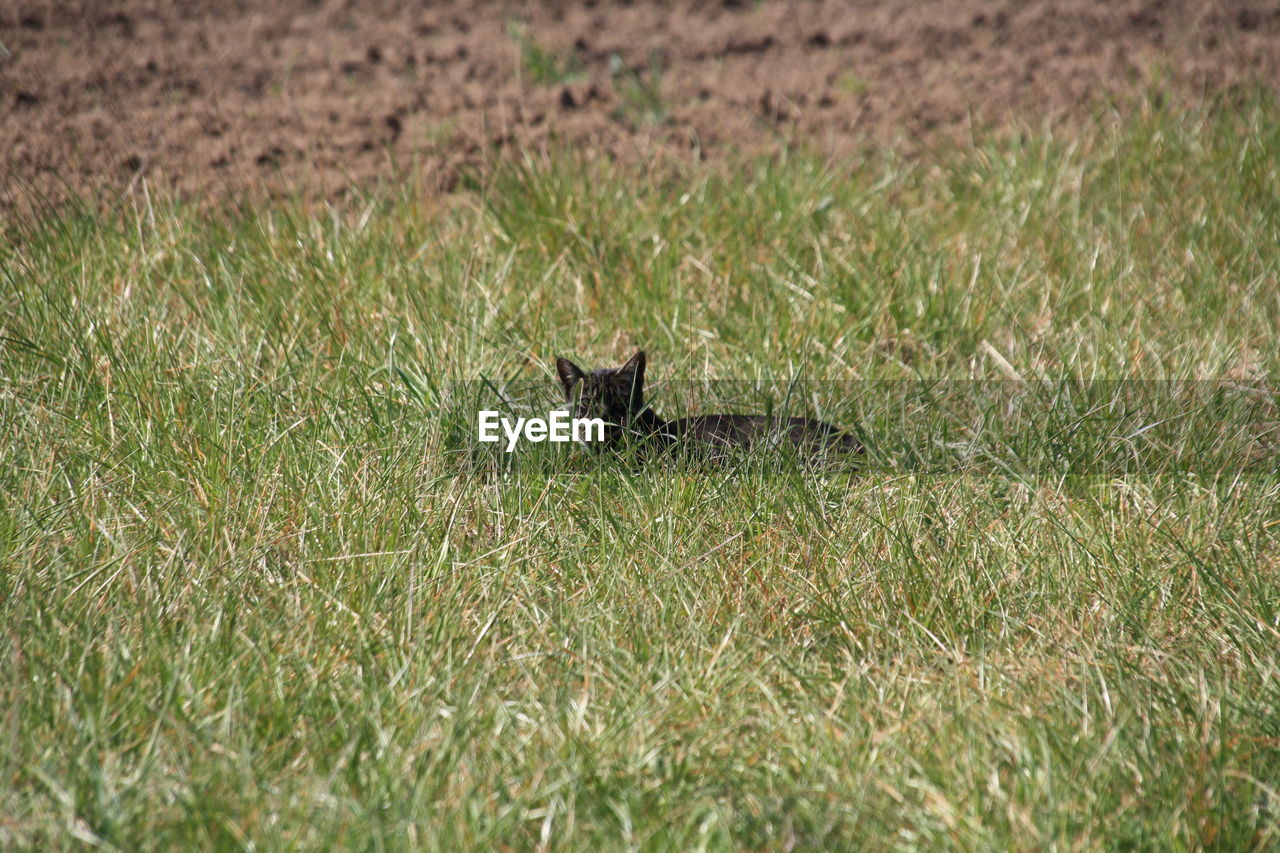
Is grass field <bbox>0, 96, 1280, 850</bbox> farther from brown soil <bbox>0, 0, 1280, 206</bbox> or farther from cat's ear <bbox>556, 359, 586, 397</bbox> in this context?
brown soil <bbox>0, 0, 1280, 206</bbox>

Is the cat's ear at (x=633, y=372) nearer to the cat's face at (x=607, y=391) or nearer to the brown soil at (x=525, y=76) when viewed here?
the cat's face at (x=607, y=391)

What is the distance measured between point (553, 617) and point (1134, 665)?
1.35 metres

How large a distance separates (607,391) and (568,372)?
0.46 ft

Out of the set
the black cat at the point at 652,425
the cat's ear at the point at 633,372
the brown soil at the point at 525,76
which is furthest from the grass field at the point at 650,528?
the brown soil at the point at 525,76

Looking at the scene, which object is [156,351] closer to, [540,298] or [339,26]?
[540,298]

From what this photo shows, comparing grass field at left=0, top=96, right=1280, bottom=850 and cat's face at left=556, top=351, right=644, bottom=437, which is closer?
grass field at left=0, top=96, right=1280, bottom=850

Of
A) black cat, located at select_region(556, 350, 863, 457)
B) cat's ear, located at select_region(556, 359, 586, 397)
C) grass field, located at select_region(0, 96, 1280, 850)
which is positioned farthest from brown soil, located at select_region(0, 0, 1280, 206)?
black cat, located at select_region(556, 350, 863, 457)

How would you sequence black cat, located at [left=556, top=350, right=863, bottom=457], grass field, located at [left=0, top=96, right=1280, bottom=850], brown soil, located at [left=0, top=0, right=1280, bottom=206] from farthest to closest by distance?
brown soil, located at [left=0, top=0, right=1280, bottom=206]
black cat, located at [left=556, top=350, right=863, bottom=457]
grass field, located at [left=0, top=96, right=1280, bottom=850]

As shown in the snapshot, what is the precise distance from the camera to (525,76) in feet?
18.8

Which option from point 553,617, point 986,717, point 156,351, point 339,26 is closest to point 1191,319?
point 986,717

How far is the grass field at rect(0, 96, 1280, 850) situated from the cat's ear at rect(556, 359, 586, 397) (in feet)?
0.76

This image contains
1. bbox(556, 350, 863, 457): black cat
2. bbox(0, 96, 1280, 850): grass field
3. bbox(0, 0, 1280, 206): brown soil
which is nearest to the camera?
bbox(0, 96, 1280, 850): grass field

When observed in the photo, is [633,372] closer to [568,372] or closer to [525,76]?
[568,372]

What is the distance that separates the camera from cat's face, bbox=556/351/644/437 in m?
3.26
